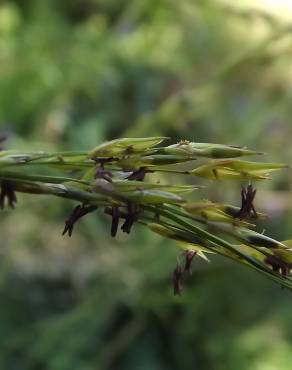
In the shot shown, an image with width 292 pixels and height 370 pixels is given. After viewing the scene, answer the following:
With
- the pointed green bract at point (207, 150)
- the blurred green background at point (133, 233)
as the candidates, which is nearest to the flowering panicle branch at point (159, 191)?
the pointed green bract at point (207, 150)

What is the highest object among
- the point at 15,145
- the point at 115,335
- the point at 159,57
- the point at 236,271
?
the point at 159,57

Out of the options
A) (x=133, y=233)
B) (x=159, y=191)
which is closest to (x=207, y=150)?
(x=159, y=191)

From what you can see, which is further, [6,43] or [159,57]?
[159,57]

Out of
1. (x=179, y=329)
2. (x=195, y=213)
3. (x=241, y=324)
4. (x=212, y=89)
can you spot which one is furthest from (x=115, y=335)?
(x=195, y=213)

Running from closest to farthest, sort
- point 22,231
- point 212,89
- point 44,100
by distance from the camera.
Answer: point 212,89
point 22,231
point 44,100

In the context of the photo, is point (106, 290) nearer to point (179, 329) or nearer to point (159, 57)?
point (179, 329)

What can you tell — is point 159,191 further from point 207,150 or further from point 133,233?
point 133,233

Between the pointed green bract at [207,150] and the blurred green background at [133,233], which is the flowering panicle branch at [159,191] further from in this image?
the blurred green background at [133,233]
